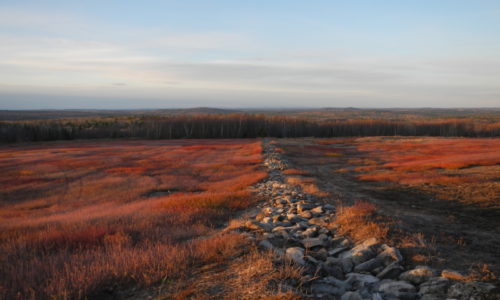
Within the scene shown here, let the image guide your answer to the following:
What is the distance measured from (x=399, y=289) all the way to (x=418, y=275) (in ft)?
2.00

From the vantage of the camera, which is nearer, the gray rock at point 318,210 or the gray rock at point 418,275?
the gray rock at point 418,275

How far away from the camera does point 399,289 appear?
462cm

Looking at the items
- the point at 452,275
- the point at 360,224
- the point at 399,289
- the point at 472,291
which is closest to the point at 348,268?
the point at 399,289

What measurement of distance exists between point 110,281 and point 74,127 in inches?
3530

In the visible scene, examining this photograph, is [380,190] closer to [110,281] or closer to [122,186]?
[110,281]

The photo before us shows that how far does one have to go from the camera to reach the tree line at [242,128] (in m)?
80.7

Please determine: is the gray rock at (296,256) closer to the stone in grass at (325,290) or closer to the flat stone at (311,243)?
the stone in grass at (325,290)

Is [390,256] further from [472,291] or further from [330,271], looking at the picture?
[472,291]

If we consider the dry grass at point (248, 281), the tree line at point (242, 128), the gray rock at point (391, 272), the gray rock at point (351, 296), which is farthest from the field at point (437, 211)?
the tree line at point (242, 128)

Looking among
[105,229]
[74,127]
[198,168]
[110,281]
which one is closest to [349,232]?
[110,281]

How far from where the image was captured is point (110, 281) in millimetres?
4996

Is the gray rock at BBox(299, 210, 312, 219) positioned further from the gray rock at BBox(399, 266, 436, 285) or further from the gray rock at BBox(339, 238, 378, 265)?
the gray rock at BBox(399, 266, 436, 285)

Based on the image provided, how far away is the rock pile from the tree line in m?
79.2

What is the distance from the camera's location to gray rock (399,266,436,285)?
4.91m
